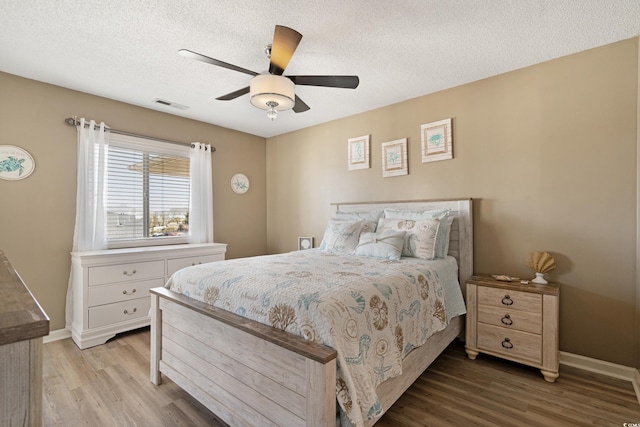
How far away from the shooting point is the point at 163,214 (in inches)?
151

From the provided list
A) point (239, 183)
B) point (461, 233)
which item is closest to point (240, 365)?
point (461, 233)

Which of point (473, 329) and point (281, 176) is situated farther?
point (281, 176)

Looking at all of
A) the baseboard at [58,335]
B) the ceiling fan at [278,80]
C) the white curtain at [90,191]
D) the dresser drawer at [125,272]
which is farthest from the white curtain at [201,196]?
the ceiling fan at [278,80]

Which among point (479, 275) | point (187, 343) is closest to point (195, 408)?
point (187, 343)

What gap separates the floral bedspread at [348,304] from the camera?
1343mm

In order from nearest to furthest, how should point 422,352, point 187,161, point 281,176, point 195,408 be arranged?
1. point 195,408
2. point 422,352
3. point 187,161
4. point 281,176

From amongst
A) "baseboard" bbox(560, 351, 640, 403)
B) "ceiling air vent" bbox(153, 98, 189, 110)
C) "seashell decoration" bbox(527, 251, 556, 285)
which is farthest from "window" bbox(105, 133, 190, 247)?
"baseboard" bbox(560, 351, 640, 403)

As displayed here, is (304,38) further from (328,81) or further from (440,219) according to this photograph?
(440,219)

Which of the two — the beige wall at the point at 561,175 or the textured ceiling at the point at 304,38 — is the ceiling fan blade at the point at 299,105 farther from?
the beige wall at the point at 561,175

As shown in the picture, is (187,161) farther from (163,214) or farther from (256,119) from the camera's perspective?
(256,119)

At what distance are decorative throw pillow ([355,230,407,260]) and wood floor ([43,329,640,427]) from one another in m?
0.97

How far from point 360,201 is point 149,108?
2.85m

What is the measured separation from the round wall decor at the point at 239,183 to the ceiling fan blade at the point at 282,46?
2.67 meters

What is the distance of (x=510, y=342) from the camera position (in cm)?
236
